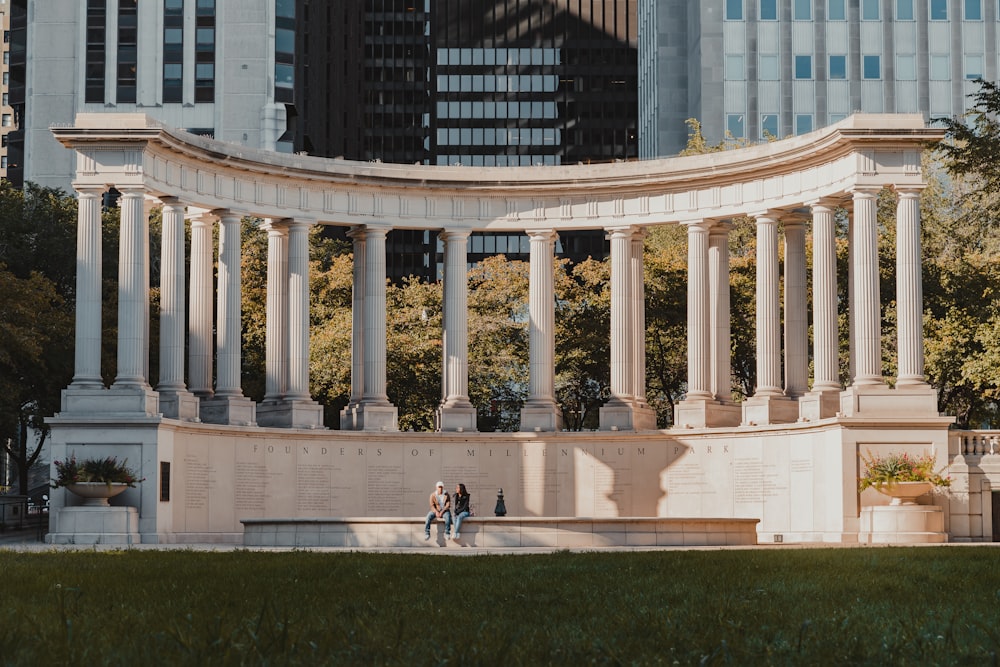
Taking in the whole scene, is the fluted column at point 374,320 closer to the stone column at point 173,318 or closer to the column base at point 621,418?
the stone column at point 173,318

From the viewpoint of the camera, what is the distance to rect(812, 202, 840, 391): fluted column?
7775 cm

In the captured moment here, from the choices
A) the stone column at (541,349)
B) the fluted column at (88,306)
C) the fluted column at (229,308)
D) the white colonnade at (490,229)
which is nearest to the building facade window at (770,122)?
the white colonnade at (490,229)

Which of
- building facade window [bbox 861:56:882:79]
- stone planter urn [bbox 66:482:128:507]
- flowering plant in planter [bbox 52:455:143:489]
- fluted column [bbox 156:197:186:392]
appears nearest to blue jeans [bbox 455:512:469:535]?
flowering plant in planter [bbox 52:455:143:489]

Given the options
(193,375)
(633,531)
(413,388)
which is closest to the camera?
(633,531)

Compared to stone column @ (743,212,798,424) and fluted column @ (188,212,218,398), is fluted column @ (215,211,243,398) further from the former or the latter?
stone column @ (743,212,798,424)

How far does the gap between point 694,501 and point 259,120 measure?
316 feet

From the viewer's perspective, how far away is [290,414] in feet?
267

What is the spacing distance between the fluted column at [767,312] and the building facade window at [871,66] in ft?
331

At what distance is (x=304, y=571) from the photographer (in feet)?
112

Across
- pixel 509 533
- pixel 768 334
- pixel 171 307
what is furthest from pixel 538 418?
pixel 509 533

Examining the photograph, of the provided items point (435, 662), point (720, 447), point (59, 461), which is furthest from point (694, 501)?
point (435, 662)

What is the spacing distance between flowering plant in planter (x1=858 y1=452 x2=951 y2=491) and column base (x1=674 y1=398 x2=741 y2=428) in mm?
13387

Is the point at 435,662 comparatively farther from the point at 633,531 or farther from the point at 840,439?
the point at 840,439

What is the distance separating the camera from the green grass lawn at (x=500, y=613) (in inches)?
706
